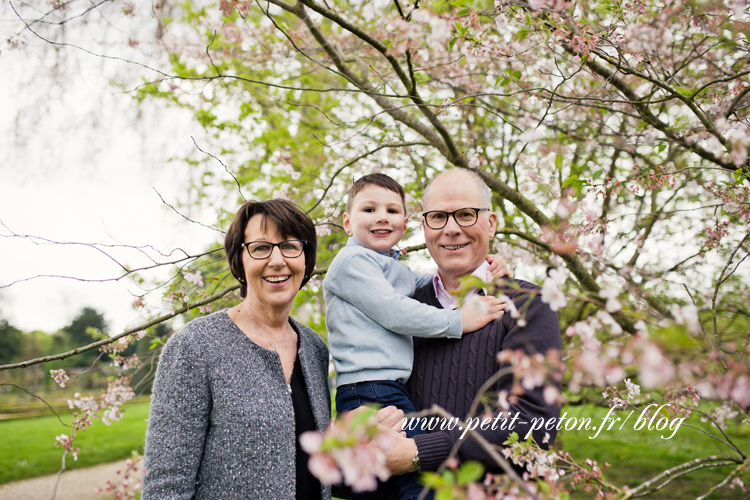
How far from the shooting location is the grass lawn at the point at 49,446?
40.2 feet

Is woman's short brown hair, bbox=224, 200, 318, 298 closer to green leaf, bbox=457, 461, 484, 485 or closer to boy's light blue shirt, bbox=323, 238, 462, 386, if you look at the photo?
boy's light blue shirt, bbox=323, 238, 462, 386

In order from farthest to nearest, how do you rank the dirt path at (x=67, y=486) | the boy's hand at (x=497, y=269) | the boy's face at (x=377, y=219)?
the dirt path at (x=67, y=486) < the boy's face at (x=377, y=219) < the boy's hand at (x=497, y=269)

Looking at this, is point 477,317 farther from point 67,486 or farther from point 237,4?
point 67,486

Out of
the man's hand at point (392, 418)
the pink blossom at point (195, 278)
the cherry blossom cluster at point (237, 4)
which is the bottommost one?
the man's hand at point (392, 418)

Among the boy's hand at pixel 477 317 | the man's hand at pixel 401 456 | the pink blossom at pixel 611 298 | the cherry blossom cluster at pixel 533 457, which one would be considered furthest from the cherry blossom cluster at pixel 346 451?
the boy's hand at pixel 477 317

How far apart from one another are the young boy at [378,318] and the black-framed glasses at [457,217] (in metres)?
0.25

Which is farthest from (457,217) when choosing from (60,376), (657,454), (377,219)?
(657,454)

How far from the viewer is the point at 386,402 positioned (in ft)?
6.46

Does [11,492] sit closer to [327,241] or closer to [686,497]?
[327,241]

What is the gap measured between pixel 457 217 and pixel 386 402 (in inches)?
36.2

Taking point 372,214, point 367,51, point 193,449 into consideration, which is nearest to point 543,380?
point 193,449

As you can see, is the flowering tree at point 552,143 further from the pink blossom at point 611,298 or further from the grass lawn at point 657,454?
the grass lawn at point 657,454

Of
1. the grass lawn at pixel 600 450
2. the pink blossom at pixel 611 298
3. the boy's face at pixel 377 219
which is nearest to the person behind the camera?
the pink blossom at pixel 611 298

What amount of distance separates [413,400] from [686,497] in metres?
7.63
